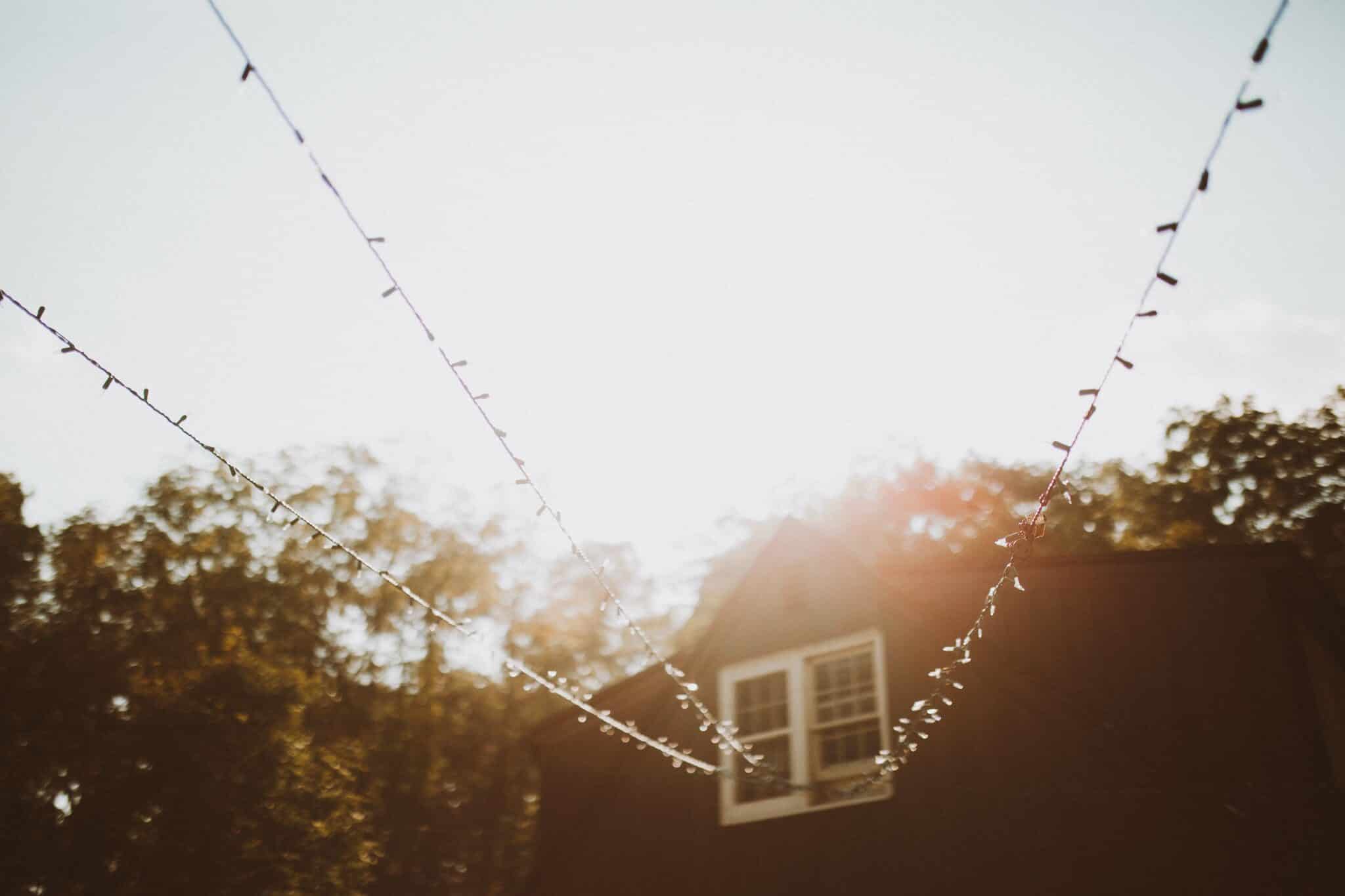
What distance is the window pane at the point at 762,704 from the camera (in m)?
11.4

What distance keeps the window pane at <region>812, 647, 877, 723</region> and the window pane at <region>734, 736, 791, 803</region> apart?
57cm

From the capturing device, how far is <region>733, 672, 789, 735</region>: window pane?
1143cm

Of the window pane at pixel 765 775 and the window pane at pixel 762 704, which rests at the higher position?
the window pane at pixel 762 704

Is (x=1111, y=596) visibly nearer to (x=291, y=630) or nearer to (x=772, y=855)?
(x=772, y=855)

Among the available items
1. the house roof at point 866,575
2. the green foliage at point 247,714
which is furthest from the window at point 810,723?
the green foliage at point 247,714

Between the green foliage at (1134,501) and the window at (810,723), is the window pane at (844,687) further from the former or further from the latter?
the green foliage at (1134,501)

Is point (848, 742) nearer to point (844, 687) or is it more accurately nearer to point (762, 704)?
point (844, 687)

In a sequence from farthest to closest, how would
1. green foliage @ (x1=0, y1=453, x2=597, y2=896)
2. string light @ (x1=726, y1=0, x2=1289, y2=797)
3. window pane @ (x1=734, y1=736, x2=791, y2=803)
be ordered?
green foliage @ (x1=0, y1=453, x2=597, y2=896) < window pane @ (x1=734, y1=736, x2=791, y2=803) < string light @ (x1=726, y1=0, x2=1289, y2=797)

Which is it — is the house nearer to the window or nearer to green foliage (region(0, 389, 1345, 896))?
the window

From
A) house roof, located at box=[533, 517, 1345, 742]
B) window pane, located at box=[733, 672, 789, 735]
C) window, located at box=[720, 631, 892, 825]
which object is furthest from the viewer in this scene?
window pane, located at box=[733, 672, 789, 735]

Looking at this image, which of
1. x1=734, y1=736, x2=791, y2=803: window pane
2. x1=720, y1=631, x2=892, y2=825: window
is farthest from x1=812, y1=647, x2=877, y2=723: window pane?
→ x1=734, y1=736, x2=791, y2=803: window pane

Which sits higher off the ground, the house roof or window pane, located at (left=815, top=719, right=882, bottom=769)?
the house roof

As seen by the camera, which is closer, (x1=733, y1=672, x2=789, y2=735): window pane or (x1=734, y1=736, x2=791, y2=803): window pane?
(x1=734, y1=736, x2=791, y2=803): window pane

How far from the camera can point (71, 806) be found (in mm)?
16984
